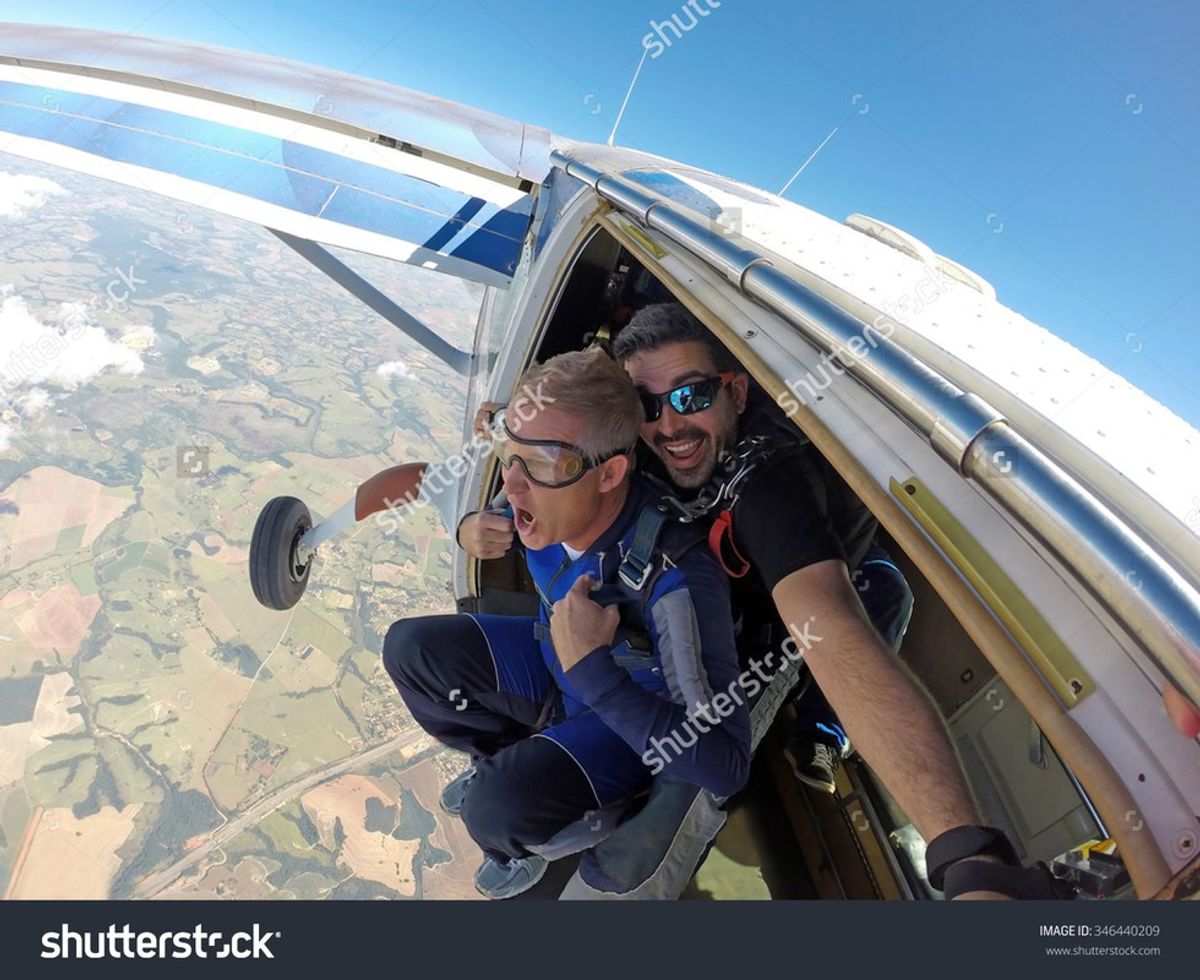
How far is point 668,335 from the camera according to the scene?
1.71 meters

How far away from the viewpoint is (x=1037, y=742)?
1.52m

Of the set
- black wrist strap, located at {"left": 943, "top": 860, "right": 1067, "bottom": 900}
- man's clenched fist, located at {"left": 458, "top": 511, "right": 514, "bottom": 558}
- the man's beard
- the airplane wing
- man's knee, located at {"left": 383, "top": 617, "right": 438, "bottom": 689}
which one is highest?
the airplane wing

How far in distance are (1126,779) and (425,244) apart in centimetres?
370

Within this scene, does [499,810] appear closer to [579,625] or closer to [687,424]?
[579,625]

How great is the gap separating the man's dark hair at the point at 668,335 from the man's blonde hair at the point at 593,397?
0.28 metres

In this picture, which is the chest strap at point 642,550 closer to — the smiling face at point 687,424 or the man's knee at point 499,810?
the smiling face at point 687,424

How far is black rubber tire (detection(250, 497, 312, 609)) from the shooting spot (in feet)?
10.3

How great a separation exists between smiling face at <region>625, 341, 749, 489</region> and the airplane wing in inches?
81.4

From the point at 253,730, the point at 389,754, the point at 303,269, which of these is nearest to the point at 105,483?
the point at 253,730

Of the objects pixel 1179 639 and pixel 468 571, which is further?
pixel 468 571

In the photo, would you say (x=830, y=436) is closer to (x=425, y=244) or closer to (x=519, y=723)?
(x=519, y=723)
